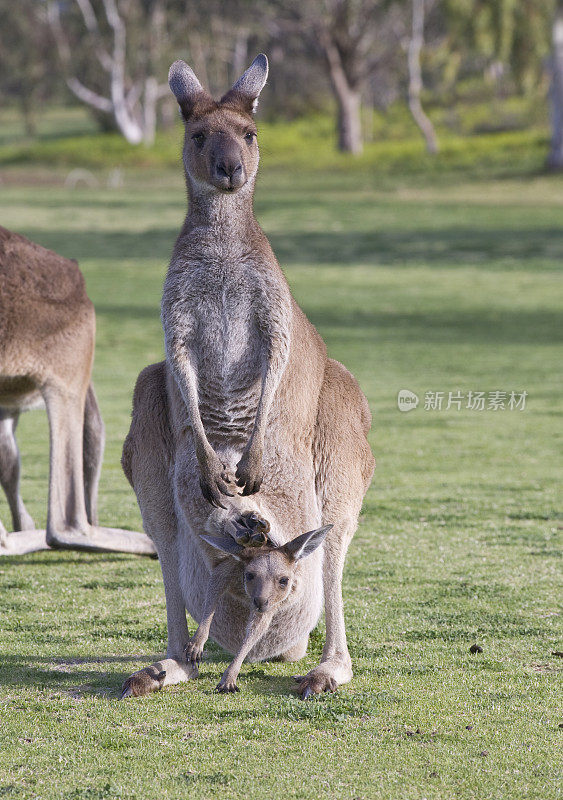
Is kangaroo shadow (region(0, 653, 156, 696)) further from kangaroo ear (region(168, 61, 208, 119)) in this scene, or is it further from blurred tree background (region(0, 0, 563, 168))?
blurred tree background (region(0, 0, 563, 168))

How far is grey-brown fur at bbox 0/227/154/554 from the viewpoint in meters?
3.97

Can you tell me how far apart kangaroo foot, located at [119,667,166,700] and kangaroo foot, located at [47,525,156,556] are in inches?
50.6

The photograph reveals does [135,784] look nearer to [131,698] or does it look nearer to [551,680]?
[131,698]

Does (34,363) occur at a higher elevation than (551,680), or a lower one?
higher

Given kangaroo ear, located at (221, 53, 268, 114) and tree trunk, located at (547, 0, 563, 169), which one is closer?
kangaroo ear, located at (221, 53, 268, 114)

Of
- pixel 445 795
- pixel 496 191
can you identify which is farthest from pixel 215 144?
pixel 496 191

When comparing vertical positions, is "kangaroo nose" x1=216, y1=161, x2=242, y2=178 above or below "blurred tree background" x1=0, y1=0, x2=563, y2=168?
below

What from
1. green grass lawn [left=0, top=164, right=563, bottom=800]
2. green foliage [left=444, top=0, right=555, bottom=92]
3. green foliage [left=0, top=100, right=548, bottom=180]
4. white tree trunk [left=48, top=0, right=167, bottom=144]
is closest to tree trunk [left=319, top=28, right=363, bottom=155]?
green foliage [left=0, top=100, right=548, bottom=180]

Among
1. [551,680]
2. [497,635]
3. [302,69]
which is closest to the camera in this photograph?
[551,680]

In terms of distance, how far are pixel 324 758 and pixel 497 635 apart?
3.54ft

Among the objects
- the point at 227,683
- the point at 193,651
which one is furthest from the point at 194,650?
the point at 227,683

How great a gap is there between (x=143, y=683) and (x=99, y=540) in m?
1.42

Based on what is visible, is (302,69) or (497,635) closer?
(497,635)

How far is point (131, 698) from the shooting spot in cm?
276
